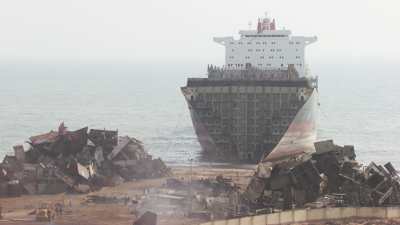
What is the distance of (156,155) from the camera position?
72.1m

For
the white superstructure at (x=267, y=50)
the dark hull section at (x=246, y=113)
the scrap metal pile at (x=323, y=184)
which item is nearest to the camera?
the scrap metal pile at (x=323, y=184)

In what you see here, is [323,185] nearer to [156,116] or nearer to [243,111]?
[243,111]

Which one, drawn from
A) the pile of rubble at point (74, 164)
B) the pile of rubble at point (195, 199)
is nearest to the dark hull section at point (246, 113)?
the pile of rubble at point (74, 164)

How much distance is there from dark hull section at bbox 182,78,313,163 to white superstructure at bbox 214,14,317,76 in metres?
10.5

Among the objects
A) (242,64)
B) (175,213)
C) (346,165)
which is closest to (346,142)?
(242,64)

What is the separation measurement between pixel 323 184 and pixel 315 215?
6.01 meters

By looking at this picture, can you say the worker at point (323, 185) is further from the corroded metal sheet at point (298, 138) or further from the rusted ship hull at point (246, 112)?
the rusted ship hull at point (246, 112)

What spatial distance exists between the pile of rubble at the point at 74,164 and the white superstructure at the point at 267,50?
21655 millimetres

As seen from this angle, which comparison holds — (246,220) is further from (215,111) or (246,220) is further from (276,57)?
(276,57)

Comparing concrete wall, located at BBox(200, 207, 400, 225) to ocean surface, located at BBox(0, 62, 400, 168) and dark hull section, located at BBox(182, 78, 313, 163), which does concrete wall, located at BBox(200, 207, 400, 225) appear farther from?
ocean surface, located at BBox(0, 62, 400, 168)

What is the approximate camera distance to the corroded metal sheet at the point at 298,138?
2662 inches

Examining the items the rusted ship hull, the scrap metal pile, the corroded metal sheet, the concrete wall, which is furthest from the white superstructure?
the concrete wall

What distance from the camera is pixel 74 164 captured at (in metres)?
53.6

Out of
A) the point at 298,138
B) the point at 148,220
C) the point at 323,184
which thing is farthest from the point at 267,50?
the point at 148,220
